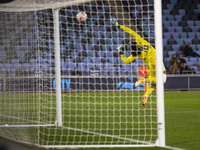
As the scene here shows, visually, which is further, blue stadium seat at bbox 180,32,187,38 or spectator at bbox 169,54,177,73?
blue stadium seat at bbox 180,32,187,38

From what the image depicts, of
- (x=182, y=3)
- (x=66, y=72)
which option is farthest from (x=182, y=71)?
(x=182, y=3)

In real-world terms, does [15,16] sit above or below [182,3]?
below

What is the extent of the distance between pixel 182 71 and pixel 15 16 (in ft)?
43.4

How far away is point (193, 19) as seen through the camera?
81.7ft

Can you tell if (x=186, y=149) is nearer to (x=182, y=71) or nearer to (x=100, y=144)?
(x=100, y=144)

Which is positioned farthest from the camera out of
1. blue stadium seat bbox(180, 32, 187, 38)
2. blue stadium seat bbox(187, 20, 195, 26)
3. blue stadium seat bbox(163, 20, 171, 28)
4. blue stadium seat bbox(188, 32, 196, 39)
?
blue stadium seat bbox(187, 20, 195, 26)

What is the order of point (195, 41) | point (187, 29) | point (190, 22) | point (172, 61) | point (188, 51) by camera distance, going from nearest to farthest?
point (172, 61)
point (188, 51)
point (195, 41)
point (187, 29)
point (190, 22)

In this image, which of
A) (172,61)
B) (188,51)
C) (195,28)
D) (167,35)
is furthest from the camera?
(195,28)

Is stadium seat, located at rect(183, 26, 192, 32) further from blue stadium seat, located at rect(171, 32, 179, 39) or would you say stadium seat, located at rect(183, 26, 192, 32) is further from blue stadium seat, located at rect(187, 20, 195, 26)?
blue stadium seat, located at rect(171, 32, 179, 39)

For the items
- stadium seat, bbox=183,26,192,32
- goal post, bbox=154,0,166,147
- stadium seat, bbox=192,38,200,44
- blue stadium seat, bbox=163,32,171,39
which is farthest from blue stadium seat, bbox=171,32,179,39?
goal post, bbox=154,0,166,147

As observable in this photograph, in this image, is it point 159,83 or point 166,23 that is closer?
point 159,83

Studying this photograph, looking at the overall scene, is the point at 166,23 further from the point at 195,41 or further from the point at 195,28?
the point at 195,41

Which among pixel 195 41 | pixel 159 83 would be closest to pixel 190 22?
pixel 195 41

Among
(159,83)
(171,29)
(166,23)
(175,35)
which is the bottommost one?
(159,83)
